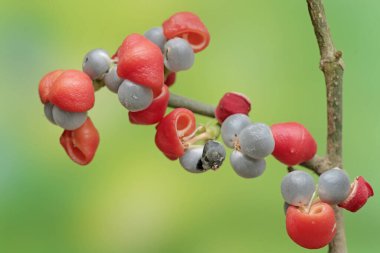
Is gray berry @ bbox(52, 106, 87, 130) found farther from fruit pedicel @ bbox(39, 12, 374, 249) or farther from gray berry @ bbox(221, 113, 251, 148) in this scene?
gray berry @ bbox(221, 113, 251, 148)

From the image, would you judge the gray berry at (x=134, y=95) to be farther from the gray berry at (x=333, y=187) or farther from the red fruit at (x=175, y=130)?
the gray berry at (x=333, y=187)

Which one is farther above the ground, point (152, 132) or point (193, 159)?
point (152, 132)

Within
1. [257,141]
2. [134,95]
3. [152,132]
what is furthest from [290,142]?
[152,132]

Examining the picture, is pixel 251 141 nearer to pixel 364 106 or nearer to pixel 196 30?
pixel 196 30

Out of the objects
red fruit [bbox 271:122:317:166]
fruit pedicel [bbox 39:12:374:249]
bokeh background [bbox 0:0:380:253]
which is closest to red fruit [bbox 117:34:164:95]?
fruit pedicel [bbox 39:12:374:249]

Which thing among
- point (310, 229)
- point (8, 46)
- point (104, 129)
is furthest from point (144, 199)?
point (310, 229)

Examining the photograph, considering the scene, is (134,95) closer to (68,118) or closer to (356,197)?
(68,118)
